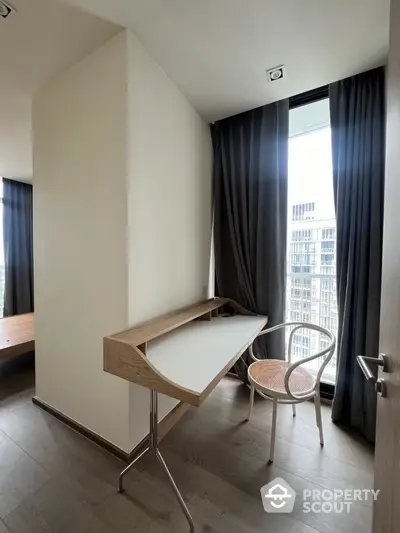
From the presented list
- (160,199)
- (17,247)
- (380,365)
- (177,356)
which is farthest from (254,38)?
(17,247)

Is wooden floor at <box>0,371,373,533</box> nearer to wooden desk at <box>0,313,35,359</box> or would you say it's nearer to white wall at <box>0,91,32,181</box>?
wooden desk at <box>0,313,35,359</box>

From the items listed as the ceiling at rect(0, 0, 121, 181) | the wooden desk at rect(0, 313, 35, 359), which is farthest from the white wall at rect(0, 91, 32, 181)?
the wooden desk at rect(0, 313, 35, 359)

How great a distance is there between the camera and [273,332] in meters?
2.23

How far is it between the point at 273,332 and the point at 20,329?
291 centimetres

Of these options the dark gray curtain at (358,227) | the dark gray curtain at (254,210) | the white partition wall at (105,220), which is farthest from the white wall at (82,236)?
the dark gray curtain at (358,227)

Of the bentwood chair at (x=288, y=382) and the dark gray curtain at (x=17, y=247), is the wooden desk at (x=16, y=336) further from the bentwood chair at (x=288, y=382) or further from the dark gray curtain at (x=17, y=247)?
the bentwood chair at (x=288, y=382)

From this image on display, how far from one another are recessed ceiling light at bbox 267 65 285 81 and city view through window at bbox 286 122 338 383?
2.14 ft

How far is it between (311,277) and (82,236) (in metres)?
2.06

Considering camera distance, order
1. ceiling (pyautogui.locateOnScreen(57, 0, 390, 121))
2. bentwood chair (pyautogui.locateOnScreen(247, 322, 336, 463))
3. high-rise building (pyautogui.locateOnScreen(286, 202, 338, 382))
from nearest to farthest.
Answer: ceiling (pyautogui.locateOnScreen(57, 0, 390, 121)) < bentwood chair (pyautogui.locateOnScreen(247, 322, 336, 463)) < high-rise building (pyautogui.locateOnScreen(286, 202, 338, 382))

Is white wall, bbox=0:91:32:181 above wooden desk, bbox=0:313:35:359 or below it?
above

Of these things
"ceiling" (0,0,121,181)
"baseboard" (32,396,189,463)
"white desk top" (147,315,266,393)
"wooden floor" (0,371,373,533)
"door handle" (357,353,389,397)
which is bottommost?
"wooden floor" (0,371,373,533)

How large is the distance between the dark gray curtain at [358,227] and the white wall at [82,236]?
63.4 inches

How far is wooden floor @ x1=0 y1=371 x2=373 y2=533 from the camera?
3.87 feet

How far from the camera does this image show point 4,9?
1299 mm
